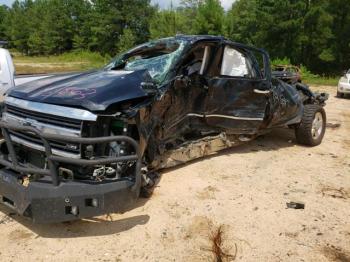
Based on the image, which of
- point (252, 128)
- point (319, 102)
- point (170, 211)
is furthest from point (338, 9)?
point (170, 211)

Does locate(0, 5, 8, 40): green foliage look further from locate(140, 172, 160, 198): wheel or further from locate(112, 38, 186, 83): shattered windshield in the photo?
locate(140, 172, 160, 198): wheel

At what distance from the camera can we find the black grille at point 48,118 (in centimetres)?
370

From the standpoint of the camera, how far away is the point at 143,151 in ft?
13.9

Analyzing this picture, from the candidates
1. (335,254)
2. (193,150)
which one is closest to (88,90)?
(193,150)

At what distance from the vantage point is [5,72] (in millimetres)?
7328

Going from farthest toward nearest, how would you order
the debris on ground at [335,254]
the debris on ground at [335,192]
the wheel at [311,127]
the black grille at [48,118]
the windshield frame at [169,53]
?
the wheel at [311,127] → the debris on ground at [335,192] → the windshield frame at [169,53] → the black grille at [48,118] → the debris on ground at [335,254]

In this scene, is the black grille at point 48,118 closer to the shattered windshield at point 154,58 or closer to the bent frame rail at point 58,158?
the bent frame rail at point 58,158

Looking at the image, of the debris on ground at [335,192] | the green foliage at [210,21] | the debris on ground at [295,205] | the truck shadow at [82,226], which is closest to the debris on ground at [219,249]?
the truck shadow at [82,226]

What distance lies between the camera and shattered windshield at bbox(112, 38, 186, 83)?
16.5ft

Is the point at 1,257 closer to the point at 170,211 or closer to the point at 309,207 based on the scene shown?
the point at 170,211

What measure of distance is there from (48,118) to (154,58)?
76.0 inches

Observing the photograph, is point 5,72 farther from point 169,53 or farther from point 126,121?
point 126,121

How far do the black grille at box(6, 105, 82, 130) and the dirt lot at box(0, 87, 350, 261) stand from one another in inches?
41.6

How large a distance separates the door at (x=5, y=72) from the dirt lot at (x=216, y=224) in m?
3.58
